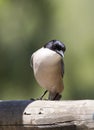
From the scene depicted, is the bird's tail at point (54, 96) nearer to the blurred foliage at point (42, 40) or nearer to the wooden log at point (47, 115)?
the wooden log at point (47, 115)

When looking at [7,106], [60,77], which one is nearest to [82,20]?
[60,77]

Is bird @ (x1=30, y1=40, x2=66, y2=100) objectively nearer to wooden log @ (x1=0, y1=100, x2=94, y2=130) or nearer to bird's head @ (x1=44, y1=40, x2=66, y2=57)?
bird's head @ (x1=44, y1=40, x2=66, y2=57)

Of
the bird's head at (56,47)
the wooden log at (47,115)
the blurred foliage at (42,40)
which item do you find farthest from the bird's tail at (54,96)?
the blurred foliage at (42,40)

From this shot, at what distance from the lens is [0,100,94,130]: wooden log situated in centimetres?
280

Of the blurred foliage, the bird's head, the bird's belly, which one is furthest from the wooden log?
the blurred foliage

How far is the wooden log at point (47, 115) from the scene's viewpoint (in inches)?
110

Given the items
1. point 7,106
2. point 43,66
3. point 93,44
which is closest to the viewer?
point 7,106

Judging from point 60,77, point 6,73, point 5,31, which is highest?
point 60,77

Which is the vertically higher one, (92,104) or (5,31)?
(92,104)

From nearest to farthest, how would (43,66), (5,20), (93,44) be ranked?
(43,66)
(93,44)
(5,20)

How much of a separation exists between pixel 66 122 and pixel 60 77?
5.13ft

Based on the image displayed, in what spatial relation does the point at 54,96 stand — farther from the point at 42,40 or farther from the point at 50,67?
the point at 42,40

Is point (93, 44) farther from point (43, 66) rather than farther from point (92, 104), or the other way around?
point (92, 104)

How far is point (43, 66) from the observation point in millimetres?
4160
